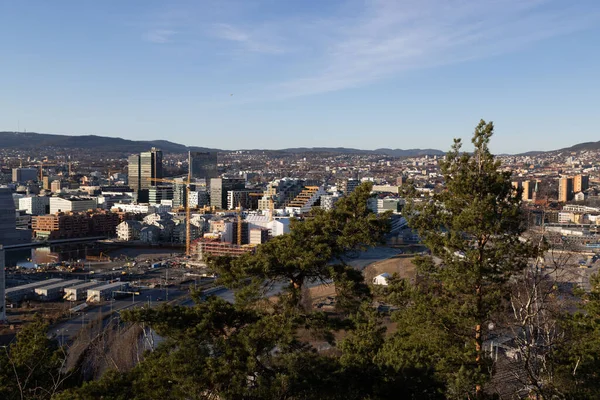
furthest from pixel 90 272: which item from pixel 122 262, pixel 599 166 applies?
pixel 599 166

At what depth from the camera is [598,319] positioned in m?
3.07

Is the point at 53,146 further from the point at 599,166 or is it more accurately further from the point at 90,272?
the point at 90,272

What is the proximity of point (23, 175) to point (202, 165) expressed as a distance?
10800mm

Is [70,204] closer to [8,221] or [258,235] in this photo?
[8,221]

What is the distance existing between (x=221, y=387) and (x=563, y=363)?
59.6 inches

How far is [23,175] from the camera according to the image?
36156 mm

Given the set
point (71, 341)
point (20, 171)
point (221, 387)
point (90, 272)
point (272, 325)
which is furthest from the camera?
point (20, 171)

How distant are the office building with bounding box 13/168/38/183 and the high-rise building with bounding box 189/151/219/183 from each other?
9785 mm

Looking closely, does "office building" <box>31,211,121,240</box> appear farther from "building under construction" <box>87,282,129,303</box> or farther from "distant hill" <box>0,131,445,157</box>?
"distant hill" <box>0,131,445,157</box>

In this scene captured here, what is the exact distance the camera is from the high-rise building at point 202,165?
113ft

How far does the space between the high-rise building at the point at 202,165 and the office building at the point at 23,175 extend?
32.1 feet

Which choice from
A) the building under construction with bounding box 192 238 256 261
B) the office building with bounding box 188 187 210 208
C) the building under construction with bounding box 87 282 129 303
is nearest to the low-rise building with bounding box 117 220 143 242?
the building under construction with bounding box 192 238 256 261

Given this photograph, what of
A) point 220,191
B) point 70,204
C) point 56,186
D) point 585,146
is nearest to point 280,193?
point 220,191

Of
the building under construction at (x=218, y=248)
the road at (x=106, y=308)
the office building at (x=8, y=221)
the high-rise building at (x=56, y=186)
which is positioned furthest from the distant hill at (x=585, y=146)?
the road at (x=106, y=308)
